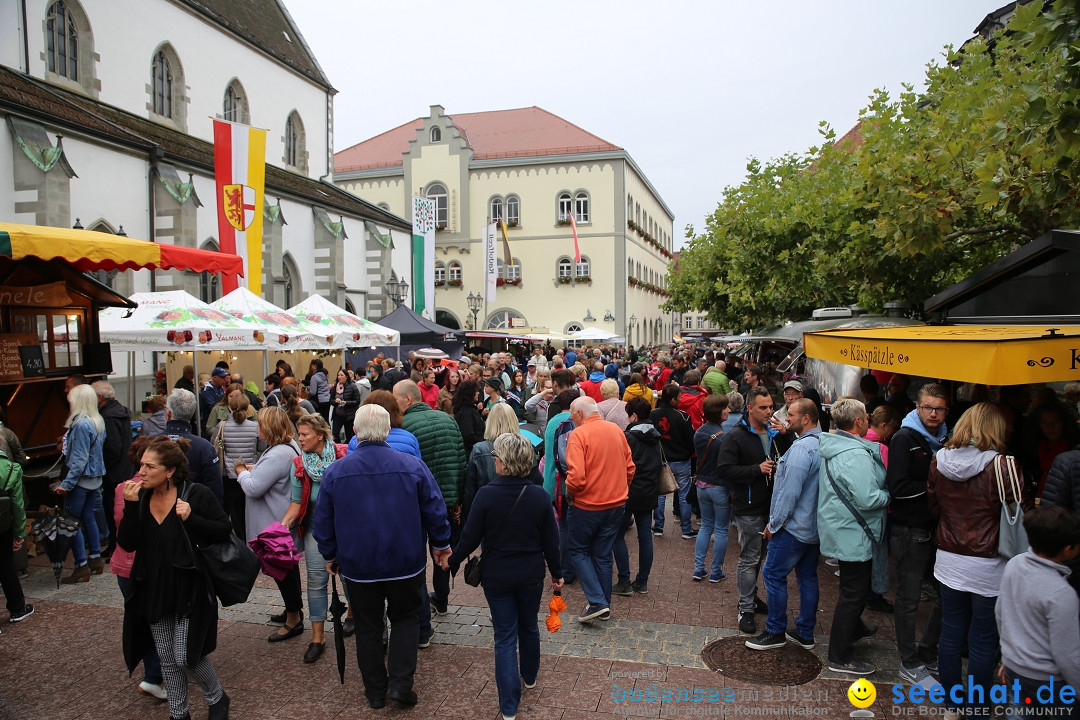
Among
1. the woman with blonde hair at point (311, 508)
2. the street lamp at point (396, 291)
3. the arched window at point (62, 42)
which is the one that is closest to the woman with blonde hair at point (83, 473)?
the woman with blonde hair at point (311, 508)

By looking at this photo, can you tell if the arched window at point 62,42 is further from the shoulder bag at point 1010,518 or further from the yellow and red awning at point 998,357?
the shoulder bag at point 1010,518

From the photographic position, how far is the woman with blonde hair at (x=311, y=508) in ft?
15.9

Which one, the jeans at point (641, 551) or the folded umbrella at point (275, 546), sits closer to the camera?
the folded umbrella at point (275, 546)

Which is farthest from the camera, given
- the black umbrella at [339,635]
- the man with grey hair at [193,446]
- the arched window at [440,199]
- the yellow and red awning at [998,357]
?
the arched window at [440,199]

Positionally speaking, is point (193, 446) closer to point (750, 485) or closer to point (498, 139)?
point (750, 485)

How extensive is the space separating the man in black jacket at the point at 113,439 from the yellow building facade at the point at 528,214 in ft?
109

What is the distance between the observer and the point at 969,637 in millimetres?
3852

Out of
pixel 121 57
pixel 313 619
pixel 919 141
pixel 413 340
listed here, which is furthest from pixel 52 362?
pixel 121 57

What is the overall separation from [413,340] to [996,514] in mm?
15765

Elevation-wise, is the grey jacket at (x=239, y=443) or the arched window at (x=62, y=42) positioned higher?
the arched window at (x=62, y=42)

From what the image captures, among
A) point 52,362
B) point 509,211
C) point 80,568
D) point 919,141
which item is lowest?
point 80,568

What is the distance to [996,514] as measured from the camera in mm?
3793

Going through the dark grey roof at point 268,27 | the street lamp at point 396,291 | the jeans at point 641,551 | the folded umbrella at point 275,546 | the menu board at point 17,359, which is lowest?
the jeans at point 641,551

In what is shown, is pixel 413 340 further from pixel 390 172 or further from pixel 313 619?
pixel 390 172
